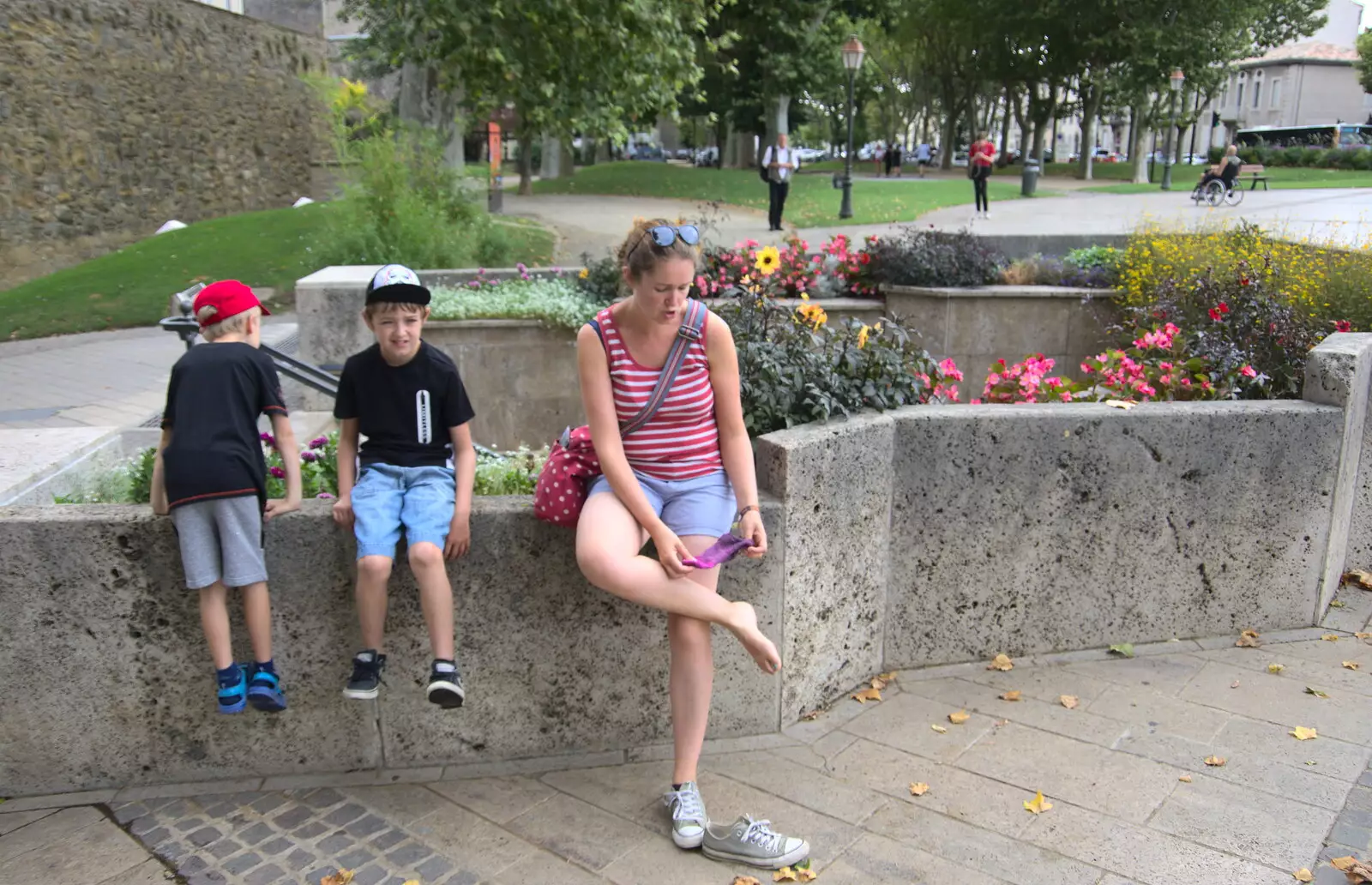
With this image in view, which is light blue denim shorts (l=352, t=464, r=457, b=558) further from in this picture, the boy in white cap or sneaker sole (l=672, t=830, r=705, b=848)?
sneaker sole (l=672, t=830, r=705, b=848)

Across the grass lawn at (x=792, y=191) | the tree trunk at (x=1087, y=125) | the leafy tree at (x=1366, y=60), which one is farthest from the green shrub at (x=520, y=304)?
the leafy tree at (x=1366, y=60)

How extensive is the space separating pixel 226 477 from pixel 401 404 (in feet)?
1.89

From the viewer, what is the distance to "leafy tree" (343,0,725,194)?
42.4 ft

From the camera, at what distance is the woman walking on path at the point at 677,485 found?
312 cm

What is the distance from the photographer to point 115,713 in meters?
3.50

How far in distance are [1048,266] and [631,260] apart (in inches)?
286

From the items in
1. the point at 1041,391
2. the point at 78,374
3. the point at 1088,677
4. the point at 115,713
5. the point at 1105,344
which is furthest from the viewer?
the point at 78,374

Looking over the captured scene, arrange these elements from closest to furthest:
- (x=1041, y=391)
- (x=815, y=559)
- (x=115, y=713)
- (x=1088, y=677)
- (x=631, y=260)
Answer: (x=631, y=260) → (x=115, y=713) → (x=815, y=559) → (x=1088, y=677) → (x=1041, y=391)

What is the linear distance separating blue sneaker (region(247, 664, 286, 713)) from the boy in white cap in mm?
248

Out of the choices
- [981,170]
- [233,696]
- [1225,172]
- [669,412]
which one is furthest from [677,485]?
[1225,172]

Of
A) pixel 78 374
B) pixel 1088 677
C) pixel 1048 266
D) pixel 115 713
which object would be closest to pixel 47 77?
pixel 78 374

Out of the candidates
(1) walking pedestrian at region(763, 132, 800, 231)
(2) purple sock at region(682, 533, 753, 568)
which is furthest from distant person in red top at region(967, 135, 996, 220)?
(2) purple sock at region(682, 533, 753, 568)

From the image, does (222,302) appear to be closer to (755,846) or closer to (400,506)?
(400,506)

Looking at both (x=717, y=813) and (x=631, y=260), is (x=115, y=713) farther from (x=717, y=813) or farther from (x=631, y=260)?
(x=631, y=260)
